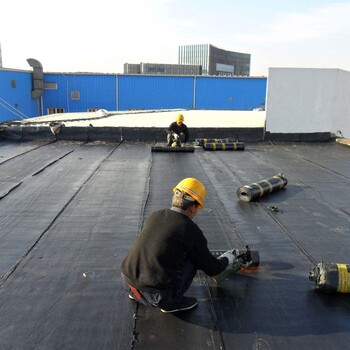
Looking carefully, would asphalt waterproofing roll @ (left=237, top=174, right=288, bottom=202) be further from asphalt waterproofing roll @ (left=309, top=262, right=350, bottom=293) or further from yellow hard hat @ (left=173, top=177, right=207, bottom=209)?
Result: yellow hard hat @ (left=173, top=177, right=207, bottom=209)

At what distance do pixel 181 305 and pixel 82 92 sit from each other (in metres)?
29.2

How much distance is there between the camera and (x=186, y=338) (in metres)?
2.58

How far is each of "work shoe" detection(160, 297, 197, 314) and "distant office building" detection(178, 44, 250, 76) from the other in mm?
74746

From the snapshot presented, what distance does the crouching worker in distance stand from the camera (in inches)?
104

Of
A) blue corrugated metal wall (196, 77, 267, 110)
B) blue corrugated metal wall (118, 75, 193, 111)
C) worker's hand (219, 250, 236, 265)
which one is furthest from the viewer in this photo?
blue corrugated metal wall (196, 77, 267, 110)

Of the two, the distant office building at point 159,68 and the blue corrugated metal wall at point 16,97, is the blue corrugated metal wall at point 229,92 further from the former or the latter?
the distant office building at point 159,68

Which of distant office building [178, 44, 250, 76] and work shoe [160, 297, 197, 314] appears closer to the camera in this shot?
work shoe [160, 297, 197, 314]

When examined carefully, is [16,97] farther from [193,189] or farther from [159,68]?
[159,68]

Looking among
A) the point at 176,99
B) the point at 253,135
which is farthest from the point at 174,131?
the point at 176,99

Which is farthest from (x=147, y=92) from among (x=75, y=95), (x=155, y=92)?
(x=75, y=95)

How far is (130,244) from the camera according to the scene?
4.12m

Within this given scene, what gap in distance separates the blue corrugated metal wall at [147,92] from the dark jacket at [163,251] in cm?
2837

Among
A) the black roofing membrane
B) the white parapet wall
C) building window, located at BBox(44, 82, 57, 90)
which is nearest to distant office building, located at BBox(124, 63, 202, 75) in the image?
building window, located at BBox(44, 82, 57, 90)

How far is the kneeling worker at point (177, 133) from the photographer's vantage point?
36.6ft
